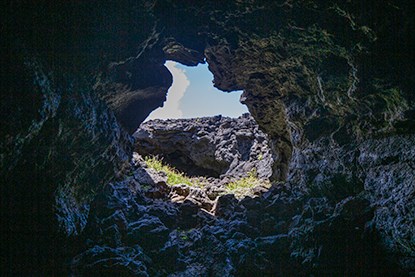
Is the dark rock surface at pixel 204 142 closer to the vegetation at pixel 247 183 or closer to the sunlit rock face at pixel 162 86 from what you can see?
the vegetation at pixel 247 183

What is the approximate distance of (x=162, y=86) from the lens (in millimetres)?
8188

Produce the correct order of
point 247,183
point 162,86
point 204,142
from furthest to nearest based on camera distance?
point 204,142 → point 247,183 → point 162,86

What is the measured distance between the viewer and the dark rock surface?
1523 centimetres

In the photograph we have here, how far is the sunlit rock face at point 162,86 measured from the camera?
392 centimetres

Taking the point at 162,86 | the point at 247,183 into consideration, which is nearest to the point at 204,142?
the point at 247,183

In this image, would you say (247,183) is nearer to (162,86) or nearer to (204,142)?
(204,142)

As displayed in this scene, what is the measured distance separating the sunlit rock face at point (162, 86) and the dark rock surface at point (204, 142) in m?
7.11

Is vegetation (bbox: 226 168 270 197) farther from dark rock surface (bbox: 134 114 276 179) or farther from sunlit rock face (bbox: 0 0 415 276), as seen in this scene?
sunlit rock face (bbox: 0 0 415 276)

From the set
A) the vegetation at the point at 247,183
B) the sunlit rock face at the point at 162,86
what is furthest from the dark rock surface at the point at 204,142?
the sunlit rock face at the point at 162,86

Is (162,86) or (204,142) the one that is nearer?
(162,86)

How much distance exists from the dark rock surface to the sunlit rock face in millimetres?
7114

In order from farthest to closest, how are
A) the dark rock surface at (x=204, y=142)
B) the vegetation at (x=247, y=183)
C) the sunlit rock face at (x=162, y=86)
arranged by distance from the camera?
the dark rock surface at (x=204, y=142)
the vegetation at (x=247, y=183)
the sunlit rock face at (x=162, y=86)

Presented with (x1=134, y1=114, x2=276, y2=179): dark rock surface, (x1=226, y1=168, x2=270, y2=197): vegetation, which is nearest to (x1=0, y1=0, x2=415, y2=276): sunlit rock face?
(x1=226, y1=168, x2=270, y2=197): vegetation

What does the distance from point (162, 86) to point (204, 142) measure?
813cm
